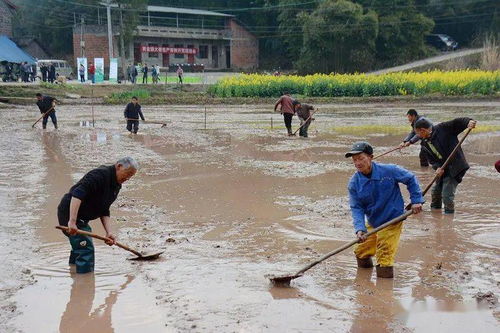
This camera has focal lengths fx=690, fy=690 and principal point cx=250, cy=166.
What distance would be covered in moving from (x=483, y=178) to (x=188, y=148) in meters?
7.80

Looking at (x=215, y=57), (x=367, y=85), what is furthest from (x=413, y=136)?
(x=215, y=57)

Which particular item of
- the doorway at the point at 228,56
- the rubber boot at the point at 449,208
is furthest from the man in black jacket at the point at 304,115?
the doorway at the point at 228,56

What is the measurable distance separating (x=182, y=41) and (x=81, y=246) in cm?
5645

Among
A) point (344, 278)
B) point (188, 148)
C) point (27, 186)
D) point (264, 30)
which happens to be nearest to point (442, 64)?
point (264, 30)

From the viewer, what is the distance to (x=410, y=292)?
20.4ft

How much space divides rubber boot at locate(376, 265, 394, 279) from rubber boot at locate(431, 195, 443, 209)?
3388mm

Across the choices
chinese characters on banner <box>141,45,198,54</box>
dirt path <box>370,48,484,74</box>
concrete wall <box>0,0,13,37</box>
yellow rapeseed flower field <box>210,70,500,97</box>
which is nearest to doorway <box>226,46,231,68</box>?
chinese characters on banner <box>141,45,198,54</box>

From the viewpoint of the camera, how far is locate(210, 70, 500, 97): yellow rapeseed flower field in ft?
116

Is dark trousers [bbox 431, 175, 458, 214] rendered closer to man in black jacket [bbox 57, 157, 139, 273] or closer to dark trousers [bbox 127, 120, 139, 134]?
man in black jacket [bbox 57, 157, 139, 273]

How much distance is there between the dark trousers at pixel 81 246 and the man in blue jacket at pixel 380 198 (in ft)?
8.45

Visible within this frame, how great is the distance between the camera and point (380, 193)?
6.33 meters

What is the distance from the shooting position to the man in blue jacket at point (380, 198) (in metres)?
6.22

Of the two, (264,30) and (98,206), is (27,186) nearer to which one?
(98,206)

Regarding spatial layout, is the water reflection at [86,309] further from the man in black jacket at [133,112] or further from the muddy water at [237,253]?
the man in black jacket at [133,112]
